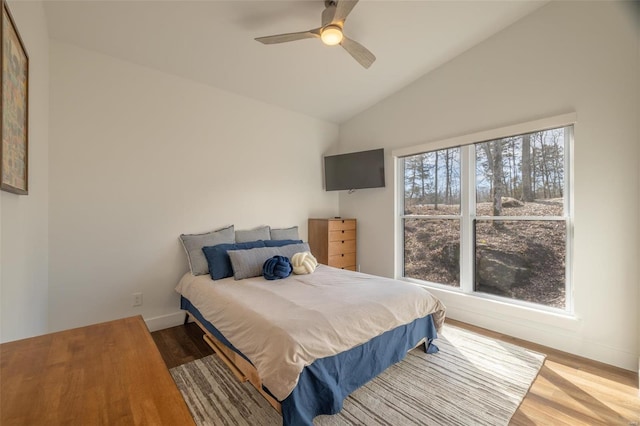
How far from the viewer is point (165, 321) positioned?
116 inches

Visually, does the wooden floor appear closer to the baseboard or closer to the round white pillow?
the baseboard

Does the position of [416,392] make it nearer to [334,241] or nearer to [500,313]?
[500,313]

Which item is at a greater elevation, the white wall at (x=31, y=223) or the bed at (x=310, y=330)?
the white wall at (x=31, y=223)

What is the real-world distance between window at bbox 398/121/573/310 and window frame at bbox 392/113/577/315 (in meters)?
0.01

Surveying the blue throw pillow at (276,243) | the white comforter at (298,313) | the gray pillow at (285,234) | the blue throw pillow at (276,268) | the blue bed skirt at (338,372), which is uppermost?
the gray pillow at (285,234)

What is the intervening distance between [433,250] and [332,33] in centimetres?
272

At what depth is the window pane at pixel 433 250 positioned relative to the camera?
337cm

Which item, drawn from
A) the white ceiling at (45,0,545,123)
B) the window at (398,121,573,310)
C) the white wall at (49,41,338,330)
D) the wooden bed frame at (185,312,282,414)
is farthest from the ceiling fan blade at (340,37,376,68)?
the wooden bed frame at (185,312,282,414)

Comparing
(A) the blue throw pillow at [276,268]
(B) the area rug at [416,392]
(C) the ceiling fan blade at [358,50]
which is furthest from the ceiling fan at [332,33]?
(B) the area rug at [416,392]

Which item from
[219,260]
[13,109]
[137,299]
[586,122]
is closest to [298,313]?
[219,260]

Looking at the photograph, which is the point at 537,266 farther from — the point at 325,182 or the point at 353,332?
the point at 325,182

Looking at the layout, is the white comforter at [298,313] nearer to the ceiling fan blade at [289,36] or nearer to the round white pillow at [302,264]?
the round white pillow at [302,264]

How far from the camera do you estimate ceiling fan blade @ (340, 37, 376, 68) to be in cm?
221

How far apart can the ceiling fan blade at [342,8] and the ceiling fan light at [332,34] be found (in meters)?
0.06
